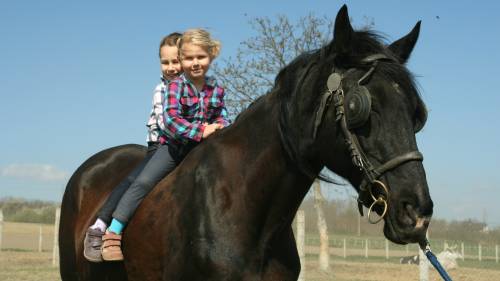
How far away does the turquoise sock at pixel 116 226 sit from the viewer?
3773 millimetres

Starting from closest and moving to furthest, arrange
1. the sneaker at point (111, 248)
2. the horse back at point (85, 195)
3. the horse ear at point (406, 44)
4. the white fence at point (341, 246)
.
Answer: the horse ear at point (406, 44) → the sneaker at point (111, 248) → the horse back at point (85, 195) → the white fence at point (341, 246)

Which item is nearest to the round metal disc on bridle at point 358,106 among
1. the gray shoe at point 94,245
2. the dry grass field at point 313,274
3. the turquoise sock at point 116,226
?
the turquoise sock at point 116,226

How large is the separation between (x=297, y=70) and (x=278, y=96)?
20cm

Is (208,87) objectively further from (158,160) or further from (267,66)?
(267,66)

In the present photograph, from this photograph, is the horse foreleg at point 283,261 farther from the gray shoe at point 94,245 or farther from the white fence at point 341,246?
the white fence at point 341,246

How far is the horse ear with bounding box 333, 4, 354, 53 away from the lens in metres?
2.90

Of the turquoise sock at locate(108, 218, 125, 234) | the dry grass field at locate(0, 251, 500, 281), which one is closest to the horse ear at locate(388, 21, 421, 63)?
the turquoise sock at locate(108, 218, 125, 234)

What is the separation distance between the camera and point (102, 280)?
161 inches

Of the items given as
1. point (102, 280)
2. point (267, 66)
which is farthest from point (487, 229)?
point (102, 280)

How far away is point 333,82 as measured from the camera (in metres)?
2.99

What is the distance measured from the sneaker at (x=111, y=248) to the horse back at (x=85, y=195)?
0.62 metres

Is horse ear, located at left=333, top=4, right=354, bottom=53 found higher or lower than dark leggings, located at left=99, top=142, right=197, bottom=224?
higher

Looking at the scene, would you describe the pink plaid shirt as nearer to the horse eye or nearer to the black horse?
the black horse

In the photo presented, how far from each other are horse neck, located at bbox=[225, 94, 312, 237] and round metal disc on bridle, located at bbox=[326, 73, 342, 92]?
0.46 m
